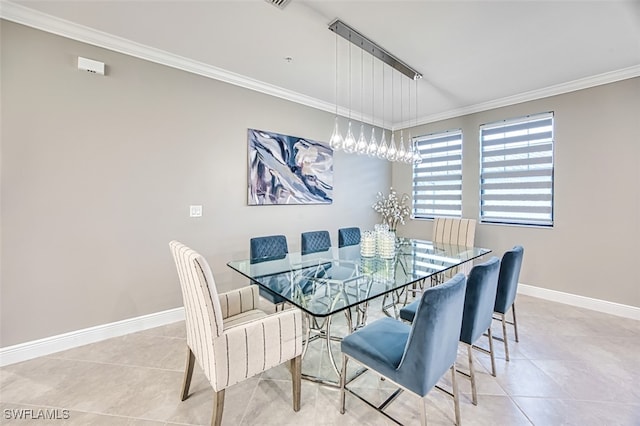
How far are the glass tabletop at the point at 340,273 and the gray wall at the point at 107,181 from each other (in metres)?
1.05

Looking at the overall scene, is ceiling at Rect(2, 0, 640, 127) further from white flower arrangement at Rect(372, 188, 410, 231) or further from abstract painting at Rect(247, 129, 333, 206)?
white flower arrangement at Rect(372, 188, 410, 231)

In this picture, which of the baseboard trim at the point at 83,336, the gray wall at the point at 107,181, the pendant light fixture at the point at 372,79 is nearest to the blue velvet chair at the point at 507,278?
the pendant light fixture at the point at 372,79

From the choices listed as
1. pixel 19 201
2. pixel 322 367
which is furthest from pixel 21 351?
pixel 322 367

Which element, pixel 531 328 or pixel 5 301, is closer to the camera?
pixel 5 301

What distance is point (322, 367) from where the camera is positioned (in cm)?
211

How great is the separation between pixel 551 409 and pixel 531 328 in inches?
50.9

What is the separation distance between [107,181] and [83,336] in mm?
1417

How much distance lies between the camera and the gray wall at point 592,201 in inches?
119

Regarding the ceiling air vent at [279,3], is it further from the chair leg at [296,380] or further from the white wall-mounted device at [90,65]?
the chair leg at [296,380]

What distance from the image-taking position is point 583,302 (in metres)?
3.30

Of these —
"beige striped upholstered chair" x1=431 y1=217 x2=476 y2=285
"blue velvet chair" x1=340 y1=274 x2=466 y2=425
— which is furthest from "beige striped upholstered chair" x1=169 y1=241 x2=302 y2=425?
"beige striped upholstered chair" x1=431 y1=217 x2=476 y2=285

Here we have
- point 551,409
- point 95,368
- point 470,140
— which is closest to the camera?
point 551,409

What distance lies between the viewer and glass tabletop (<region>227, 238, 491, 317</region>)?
1.63 metres

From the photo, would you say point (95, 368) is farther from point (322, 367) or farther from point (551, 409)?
point (551, 409)
